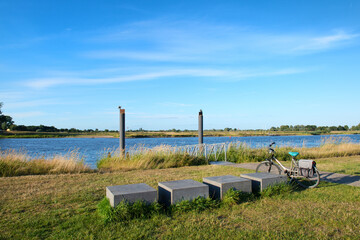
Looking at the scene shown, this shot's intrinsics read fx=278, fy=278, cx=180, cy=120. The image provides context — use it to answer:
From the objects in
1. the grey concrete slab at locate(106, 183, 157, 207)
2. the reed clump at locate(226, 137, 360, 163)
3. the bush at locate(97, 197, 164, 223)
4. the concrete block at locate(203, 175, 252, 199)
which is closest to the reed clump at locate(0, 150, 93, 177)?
the grey concrete slab at locate(106, 183, 157, 207)

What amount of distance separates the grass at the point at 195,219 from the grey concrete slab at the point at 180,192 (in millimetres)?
307

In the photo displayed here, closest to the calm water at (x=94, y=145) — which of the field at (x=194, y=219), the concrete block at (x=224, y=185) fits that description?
the field at (x=194, y=219)

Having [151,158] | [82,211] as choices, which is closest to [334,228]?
[82,211]

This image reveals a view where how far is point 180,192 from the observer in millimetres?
4551

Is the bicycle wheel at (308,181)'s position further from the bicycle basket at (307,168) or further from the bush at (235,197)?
the bush at (235,197)

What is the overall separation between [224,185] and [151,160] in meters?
5.50

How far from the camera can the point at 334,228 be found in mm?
3699

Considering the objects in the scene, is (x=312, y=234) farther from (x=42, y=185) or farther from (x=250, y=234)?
(x=42, y=185)

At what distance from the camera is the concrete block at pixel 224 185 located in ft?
16.3

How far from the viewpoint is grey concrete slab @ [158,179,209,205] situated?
4.52 metres

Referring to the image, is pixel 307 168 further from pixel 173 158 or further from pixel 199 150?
pixel 199 150

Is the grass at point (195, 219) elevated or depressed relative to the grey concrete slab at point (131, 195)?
depressed

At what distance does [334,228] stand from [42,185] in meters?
5.99

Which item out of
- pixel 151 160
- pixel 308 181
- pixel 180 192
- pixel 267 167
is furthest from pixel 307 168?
pixel 151 160
